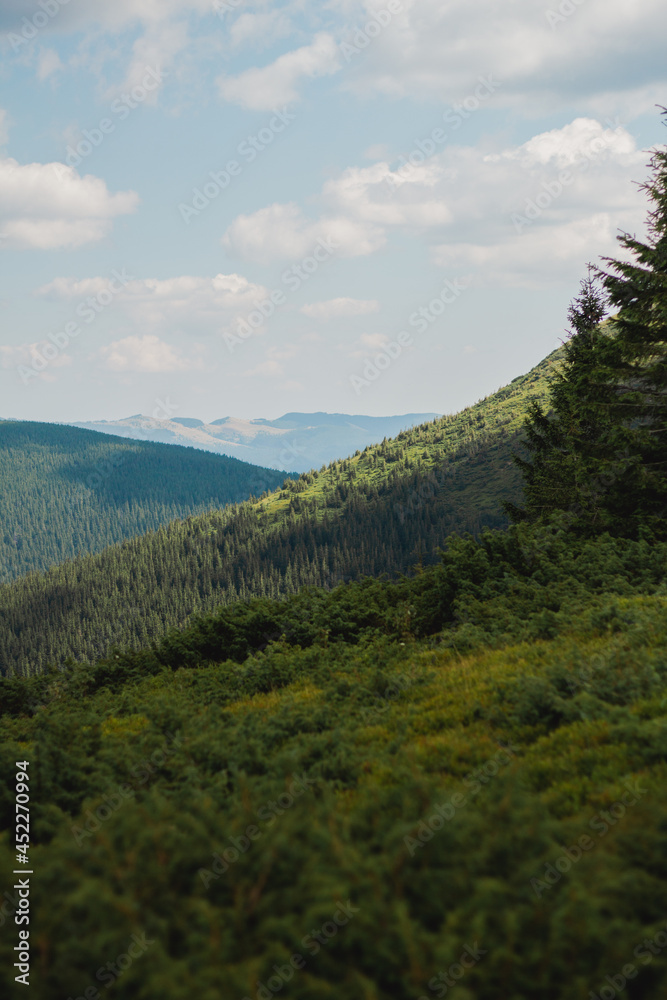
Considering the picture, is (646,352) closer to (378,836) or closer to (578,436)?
(578,436)

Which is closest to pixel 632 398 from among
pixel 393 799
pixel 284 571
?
pixel 393 799

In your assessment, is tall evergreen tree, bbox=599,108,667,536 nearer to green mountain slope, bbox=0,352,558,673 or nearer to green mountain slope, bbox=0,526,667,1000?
green mountain slope, bbox=0,526,667,1000

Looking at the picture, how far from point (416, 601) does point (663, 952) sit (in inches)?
599

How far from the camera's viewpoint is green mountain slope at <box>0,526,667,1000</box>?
352cm

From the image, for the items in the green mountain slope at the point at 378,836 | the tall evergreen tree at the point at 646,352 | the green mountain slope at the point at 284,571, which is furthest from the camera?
the green mountain slope at the point at 284,571

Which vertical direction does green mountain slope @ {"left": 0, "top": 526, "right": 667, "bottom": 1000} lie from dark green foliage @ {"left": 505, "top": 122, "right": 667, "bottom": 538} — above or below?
below

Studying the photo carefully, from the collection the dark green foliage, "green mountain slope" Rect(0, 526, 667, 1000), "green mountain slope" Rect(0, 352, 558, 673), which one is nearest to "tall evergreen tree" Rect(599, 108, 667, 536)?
the dark green foliage

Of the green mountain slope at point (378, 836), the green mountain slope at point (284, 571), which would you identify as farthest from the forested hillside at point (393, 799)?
the green mountain slope at point (284, 571)

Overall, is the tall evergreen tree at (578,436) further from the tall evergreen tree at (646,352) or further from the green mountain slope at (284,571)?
the green mountain slope at (284,571)

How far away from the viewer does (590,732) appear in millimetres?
7133

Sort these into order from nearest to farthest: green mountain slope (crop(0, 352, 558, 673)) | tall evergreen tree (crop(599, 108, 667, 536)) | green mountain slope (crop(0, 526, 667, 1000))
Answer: green mountain slope (crop(0, 526, 667, 1000)) → tall evergreen tree (crop(599, 108, 667, 536)) → green mountain slope (crop(0, 352, 558, 673))

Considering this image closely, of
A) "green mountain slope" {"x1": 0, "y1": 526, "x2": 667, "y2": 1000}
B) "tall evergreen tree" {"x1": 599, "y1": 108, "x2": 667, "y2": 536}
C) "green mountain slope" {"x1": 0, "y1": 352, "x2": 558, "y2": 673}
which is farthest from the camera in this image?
"green mountain slope" {"x1": 0, "y1": 352, "x2": 558, "y2": 673}

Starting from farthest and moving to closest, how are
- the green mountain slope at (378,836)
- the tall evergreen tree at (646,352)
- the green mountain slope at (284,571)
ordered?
1. the green mountain slope at (284,571)
2. the tall evergreen tree at (646,352)
3. the green mountain slope at (378,836)

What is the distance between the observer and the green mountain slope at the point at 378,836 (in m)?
3.52
